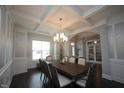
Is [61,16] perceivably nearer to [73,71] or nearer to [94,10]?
[94,10]

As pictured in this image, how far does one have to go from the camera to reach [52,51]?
6.23 metres

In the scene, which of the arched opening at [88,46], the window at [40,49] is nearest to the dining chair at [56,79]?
the window at [40,49]

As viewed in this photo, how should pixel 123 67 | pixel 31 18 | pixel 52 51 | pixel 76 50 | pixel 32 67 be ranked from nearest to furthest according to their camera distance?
pixel 123 67 → pixel 31 18 → pixel 32 67 → pixel 52 51 → pixel 76 50

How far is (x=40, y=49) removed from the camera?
570 centimetres

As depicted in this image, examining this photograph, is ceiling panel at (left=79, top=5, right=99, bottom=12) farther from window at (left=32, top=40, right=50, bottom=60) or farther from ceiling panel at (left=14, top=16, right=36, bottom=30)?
window at (left=32, top=40, right=50, bottom=60)

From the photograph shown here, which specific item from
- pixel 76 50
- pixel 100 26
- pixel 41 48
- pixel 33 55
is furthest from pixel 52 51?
pixel 100 26

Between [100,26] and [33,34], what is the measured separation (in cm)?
452

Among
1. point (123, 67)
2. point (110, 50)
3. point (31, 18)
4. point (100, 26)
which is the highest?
point (31, 18)

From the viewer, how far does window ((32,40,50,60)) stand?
5393mm

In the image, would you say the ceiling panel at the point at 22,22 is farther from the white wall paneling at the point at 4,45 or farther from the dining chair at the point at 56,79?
the dining chair at the point at 56,79

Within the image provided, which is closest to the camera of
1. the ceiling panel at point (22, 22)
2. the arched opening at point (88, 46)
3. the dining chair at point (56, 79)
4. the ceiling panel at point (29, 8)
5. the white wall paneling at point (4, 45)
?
the white wall paneling at point (4, 45)

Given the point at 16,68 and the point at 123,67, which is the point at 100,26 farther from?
the point at 16,68

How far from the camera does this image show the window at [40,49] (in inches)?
212

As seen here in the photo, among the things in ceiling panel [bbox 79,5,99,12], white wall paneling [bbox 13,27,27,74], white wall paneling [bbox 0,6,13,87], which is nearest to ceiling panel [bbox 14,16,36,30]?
white wall paneling [bbox 13,27,27,74]
